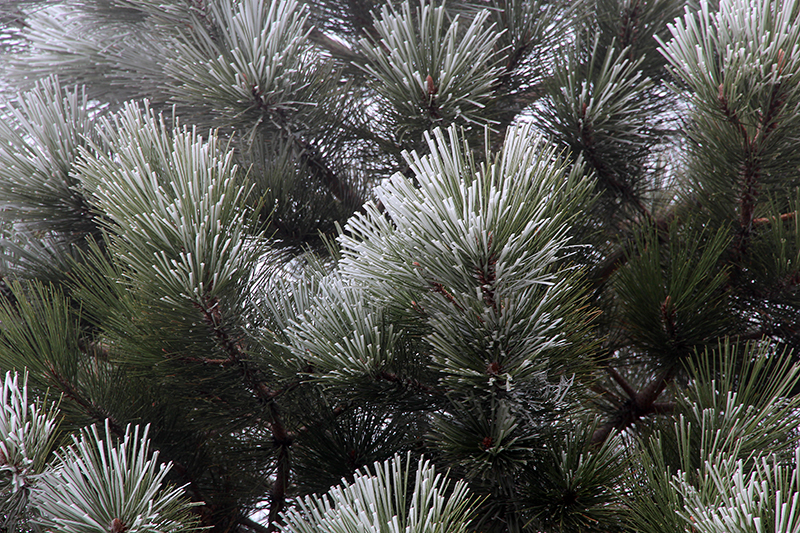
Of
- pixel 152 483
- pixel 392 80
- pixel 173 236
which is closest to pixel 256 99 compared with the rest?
pixel 392 80

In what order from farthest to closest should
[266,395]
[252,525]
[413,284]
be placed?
[252,525]
[266,395]
[413,284]

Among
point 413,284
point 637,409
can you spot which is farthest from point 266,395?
point 637,409

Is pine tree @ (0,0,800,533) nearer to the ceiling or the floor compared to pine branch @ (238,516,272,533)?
nearer to the ceiling

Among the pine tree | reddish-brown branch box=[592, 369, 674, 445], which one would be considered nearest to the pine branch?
the pine tree

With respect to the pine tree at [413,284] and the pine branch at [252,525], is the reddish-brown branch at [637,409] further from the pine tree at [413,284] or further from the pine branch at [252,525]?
the pine branch at [252,525]

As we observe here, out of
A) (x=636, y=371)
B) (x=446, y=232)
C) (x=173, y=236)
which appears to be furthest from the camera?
(x=636, y=371)

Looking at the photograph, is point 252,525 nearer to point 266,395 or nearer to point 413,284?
point 266,395

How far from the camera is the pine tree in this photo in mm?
629

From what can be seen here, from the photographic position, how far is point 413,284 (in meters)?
0.65

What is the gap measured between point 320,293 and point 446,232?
281 millimetres

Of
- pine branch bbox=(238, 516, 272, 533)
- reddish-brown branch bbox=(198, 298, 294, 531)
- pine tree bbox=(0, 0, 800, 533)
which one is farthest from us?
pine branch bbox=(238, 516, 272, 533)

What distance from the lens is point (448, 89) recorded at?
2.86ft

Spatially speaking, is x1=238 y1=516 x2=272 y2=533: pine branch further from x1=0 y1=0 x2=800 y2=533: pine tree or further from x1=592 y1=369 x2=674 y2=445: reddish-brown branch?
x1=592 y1=369 x2=674 y2=445: reddish-brown branch

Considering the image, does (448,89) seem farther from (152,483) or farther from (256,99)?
(152,483)
